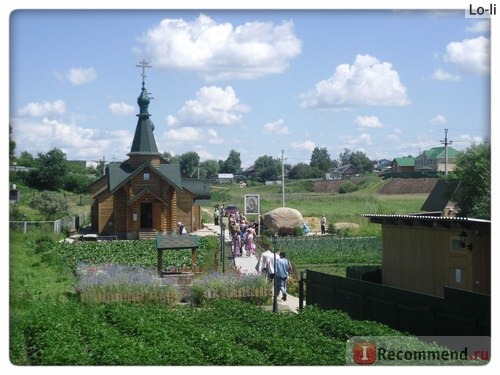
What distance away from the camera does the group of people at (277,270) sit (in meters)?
16.0

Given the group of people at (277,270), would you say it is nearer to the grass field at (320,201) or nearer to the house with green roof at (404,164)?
the grass field at (320,201)

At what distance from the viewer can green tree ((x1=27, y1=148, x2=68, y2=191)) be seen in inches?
1515

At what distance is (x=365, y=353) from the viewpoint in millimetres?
10219

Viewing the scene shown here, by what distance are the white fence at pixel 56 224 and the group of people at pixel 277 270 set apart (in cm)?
1267

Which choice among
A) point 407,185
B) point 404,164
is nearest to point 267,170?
point 407,185

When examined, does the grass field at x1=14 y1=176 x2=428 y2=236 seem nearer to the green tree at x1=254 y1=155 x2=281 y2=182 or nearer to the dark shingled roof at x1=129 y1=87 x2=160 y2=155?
the green tree at x1=254 y1=155 x2=281 y2=182

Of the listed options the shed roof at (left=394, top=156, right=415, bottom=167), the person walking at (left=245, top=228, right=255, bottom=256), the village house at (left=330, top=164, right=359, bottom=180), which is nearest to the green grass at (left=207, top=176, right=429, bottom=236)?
the village house at (left=330, top=164, right=359, bottom=180)

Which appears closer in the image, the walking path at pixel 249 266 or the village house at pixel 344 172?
the walking path at pixel 249 266

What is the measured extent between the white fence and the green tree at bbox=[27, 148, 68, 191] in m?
3.12

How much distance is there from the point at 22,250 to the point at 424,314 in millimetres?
13960

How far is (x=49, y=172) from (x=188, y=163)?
9.38 metres

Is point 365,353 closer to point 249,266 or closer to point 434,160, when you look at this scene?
point 249,266

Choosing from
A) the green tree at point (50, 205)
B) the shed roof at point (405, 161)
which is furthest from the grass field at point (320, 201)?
the shed roof at point (405, 161)
